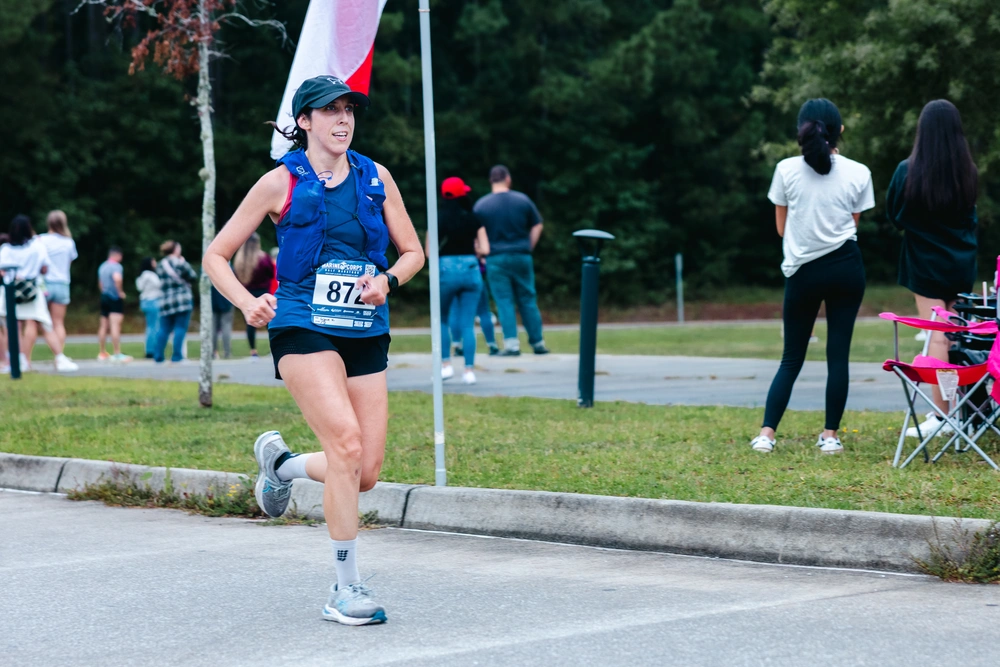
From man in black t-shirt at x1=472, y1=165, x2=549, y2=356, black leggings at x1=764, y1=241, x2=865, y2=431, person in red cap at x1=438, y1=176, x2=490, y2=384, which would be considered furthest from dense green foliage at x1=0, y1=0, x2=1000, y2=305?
black leggings at x1=764, y1=241, x2=865, y2=431

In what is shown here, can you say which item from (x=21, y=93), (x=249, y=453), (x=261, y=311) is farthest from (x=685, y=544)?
(x=21, y=93)

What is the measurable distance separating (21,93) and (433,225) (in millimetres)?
32584

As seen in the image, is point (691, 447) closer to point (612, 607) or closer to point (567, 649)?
point (612, 607)

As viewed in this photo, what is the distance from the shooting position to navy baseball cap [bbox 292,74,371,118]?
4820 millimetres

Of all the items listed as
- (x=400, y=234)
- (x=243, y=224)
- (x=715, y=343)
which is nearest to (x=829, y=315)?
(x=400, y=234)

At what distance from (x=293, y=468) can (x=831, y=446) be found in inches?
138

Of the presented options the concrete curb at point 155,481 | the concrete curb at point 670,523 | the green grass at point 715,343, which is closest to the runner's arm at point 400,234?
the concrete curb at point 670,523

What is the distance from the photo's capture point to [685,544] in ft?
19.5

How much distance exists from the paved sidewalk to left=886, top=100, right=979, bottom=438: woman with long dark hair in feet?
7.11

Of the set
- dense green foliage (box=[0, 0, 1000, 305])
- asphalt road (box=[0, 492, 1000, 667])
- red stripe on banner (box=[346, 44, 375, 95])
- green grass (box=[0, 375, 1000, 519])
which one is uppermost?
dense green foliage (box=[0, 0, 1000, 305])

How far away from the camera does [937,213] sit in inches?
314

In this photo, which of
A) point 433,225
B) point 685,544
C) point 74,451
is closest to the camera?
point 685,544

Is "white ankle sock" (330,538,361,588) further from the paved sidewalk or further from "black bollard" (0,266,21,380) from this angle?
"black bollard" (0,266,21,380)

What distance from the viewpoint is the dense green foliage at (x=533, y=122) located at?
124ft
